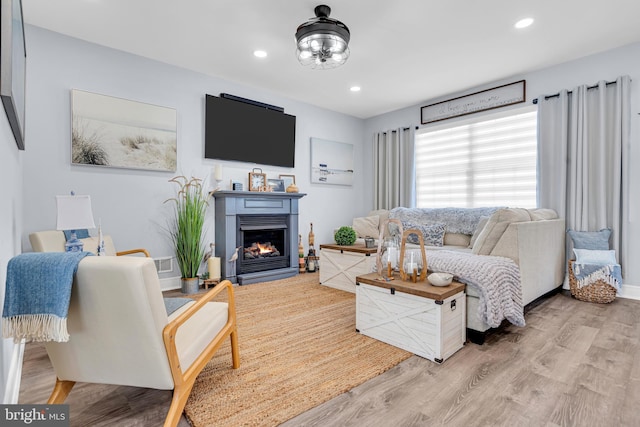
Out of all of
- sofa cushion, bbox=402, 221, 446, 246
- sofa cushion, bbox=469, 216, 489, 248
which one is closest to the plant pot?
sofa cushion, bbox=402, 221, 446, 246

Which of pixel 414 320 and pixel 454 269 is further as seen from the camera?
pixel 454 269

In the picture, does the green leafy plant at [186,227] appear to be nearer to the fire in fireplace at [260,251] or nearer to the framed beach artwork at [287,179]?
the fire in fireplace at [260,251]

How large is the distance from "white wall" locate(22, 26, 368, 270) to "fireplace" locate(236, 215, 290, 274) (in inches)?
18.1

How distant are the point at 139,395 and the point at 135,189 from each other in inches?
96.5

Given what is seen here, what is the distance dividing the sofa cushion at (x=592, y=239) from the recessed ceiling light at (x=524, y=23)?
7.26 feet

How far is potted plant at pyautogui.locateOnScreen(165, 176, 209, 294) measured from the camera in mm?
3498

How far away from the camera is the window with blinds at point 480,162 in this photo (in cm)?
395

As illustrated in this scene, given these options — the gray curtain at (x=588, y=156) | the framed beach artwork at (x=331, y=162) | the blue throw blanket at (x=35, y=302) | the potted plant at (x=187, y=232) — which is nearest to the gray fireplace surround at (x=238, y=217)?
the potted plant at (x=187, y=232)

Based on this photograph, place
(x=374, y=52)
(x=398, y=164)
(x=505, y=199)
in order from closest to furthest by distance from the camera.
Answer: (x=374, y=52)
(x=505, y=199)
(x=398, y=164)

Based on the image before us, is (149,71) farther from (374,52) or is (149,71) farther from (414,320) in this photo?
(414,320)

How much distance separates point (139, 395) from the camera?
1594 mm

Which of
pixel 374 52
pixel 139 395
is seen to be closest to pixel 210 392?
pixel 139 395

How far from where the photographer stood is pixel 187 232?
11.5 ft

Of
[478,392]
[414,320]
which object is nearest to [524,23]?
[414,320]
